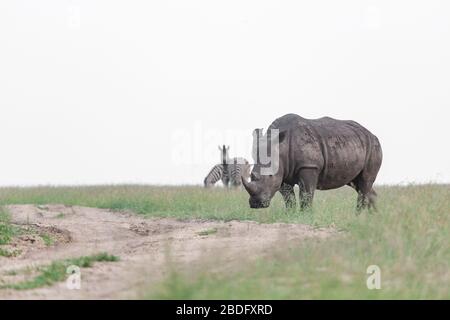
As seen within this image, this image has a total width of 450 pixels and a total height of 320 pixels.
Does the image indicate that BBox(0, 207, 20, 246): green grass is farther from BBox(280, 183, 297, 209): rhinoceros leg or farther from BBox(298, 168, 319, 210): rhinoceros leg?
BBox(298, 168, 319, 210): rhinoceros leg

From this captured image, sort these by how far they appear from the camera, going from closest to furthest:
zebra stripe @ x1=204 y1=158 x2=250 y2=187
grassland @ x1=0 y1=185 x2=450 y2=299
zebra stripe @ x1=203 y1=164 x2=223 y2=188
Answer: grassland @ x1=0 y1=185 x2=450 y2=299
zebra stripe @ x1=204 y1=158 x2=250 y2=187
zebra stripe @ x1=203 y1=164 x2=223 y2=188

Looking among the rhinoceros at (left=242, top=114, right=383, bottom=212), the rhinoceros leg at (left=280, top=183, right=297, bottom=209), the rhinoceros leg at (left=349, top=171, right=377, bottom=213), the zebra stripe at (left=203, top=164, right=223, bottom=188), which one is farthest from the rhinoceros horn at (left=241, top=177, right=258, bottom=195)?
the zebra stripe at (left=203, top=164, right=223, bottom=188)

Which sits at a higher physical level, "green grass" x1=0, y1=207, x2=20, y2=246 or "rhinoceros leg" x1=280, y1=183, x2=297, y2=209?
"rhinoceros leg" x1=280, y1=183, x2=297, y2=209

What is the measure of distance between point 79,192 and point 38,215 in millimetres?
6498

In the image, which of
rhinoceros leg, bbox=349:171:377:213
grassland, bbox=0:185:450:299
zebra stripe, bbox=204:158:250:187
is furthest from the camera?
zebra stripe, bbox=204:158:250:187

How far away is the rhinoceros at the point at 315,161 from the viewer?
501 inches

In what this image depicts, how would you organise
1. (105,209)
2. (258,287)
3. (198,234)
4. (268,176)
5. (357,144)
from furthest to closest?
(105,209)
(357,144)
(268,176)
(198,234)
(258,287)

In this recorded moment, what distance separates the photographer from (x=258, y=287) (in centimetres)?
629

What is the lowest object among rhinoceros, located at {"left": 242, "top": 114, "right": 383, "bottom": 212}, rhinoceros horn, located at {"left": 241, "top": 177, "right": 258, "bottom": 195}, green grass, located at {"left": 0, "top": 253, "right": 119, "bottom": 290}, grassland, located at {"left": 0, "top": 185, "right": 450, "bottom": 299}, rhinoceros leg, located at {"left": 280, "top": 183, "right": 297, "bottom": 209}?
green grass, located at {"left": 0, "top": 253, "right": 119, "bottom": 290}

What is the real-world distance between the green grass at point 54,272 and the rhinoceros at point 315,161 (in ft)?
13.6

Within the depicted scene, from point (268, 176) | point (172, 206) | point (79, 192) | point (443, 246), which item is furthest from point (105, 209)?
point (443, 246)

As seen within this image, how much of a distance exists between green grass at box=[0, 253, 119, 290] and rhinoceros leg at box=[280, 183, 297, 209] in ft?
16.9

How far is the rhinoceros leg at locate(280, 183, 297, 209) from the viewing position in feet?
44.0
